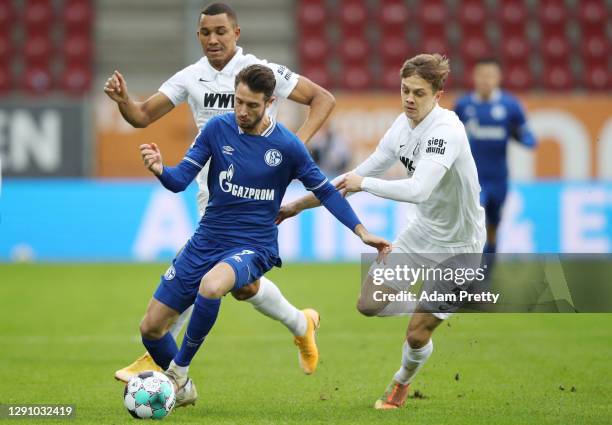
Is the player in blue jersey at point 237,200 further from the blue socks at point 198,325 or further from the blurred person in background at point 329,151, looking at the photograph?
the blurred person in background at point 329,151

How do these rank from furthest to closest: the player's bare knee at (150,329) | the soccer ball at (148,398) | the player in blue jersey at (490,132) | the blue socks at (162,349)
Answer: the player in blue jersey at (490,132)
the blue socks at (162,349)
the player's bare knee at (150,329)
the soccer ball at (148,398)

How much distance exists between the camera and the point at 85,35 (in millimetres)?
20688

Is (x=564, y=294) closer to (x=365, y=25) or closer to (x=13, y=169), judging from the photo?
(x=13, y=169)

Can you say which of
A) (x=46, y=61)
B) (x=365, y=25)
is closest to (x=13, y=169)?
(x=46, y=61)

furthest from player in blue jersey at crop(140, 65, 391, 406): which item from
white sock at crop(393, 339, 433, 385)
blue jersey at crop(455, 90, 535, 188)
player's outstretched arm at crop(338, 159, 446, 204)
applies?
blue jersey at crop(455, 90, 535, 188)

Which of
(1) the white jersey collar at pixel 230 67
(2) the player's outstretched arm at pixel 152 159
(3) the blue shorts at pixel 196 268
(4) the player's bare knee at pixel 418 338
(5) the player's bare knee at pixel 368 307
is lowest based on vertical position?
(4) the player's bare knee at pixel 418 338

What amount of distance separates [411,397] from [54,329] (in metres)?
4.37

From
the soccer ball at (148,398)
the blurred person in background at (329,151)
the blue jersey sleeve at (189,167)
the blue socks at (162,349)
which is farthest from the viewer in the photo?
the blurred person in background at (329,151)

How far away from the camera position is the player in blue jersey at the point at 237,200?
6320 mm

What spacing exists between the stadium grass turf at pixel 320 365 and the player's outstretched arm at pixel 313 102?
5.08 feet

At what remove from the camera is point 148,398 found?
5.93 meters

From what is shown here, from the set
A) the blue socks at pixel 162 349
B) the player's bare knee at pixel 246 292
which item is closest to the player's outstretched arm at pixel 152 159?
the player's bare knee at pixel 246 292

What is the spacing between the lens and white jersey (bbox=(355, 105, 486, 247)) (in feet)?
21.1

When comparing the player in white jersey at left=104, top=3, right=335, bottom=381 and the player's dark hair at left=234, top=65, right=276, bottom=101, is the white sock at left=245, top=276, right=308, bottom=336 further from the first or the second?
the player's dark hair at left=234, top=65, right=276, bottom=101
